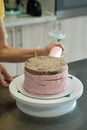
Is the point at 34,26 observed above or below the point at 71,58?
above

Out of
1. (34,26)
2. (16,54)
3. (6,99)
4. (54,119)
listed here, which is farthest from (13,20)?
(54,119)

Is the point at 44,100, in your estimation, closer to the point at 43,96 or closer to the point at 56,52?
the point at 43,96

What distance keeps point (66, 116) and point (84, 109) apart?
66mm

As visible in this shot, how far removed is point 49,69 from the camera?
75cm

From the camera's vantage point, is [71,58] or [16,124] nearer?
[16,124]

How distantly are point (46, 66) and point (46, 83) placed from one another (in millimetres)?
50

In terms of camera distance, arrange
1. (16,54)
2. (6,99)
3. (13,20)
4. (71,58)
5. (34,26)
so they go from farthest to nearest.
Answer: (71,58) < (34,26) < (13,20) < (16,54) < (6,99)

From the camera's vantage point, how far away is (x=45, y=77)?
2.43 ft

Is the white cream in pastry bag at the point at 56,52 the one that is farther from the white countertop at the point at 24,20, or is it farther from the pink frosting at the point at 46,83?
the white countertop at the point at 24,20

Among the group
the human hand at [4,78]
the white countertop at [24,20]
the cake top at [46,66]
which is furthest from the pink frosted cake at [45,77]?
the white countertop at [24,20]

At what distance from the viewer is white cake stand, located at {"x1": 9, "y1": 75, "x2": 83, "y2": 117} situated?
755mm

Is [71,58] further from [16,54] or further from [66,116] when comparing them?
[66,116]

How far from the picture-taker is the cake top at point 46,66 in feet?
2.44

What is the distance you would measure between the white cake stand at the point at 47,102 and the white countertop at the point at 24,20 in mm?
1385
